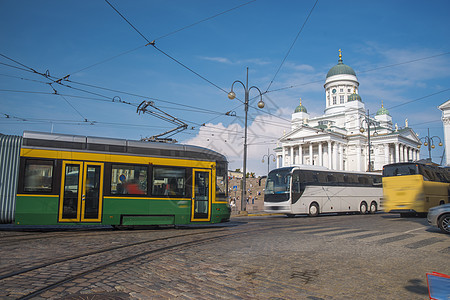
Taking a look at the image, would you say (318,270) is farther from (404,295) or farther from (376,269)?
(404,295)

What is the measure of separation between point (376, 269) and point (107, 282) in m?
4.41

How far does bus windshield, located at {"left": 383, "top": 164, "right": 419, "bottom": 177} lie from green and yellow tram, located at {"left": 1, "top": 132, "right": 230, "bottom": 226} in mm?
11122

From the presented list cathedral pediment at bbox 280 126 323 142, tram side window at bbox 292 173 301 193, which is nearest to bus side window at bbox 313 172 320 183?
tram side window at bbox 292 173 301 193

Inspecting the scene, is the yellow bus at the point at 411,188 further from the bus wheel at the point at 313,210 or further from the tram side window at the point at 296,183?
the tram side window at the point at 296,183

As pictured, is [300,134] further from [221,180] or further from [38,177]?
[38,177]

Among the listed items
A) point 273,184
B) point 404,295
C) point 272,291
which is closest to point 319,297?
point 272,291

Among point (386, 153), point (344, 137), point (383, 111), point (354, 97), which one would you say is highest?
point (354, 97)

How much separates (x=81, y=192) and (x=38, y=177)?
1.30 m

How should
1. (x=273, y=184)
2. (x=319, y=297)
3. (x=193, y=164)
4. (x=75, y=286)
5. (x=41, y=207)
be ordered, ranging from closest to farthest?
(x=319, y=297) < (x=75, y=286) < (x=41, y=207) < (x=193, y=164) < (x=273, y=184)

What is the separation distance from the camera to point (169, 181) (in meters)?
11.8

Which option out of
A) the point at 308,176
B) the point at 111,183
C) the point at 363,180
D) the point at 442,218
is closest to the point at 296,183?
the point at 308,176

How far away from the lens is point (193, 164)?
40.0 ft

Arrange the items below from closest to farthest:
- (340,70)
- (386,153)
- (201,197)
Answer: (201,197) < (386,153) < (340,70)

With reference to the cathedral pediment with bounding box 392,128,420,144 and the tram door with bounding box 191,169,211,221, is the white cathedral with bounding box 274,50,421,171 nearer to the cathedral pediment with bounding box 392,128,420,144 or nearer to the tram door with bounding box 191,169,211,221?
the cathedral pediment with bounding box 392,128,420,144
